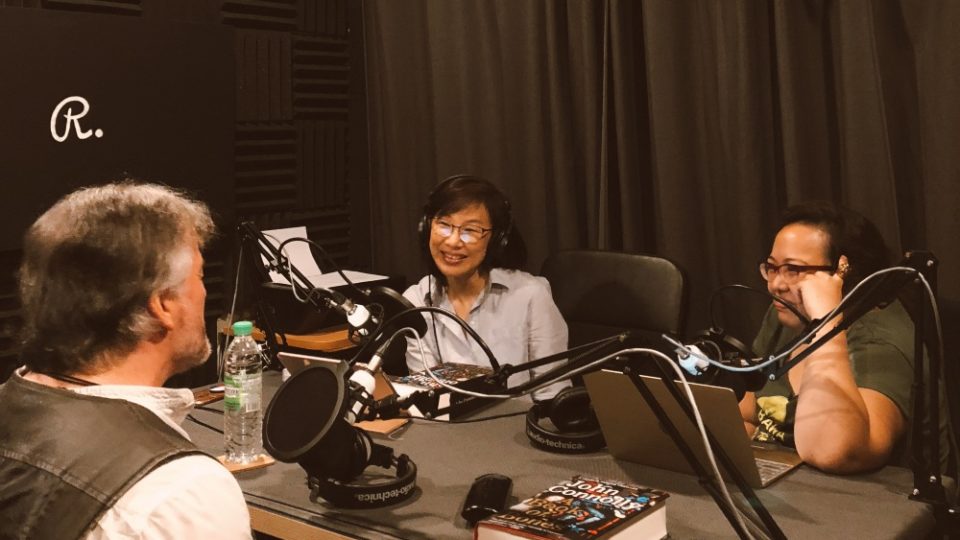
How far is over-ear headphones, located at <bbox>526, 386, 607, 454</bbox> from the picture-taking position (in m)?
1.87

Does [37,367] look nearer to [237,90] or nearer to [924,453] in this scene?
[924,453]

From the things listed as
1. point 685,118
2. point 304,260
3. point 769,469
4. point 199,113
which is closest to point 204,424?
point 769,469

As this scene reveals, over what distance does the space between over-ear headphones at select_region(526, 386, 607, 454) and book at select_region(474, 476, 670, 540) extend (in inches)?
12.1

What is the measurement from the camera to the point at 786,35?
2863 millimetres

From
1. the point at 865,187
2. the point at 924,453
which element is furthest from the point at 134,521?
the point at 865,187

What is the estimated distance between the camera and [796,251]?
6.88ft

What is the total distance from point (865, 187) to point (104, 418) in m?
2.33

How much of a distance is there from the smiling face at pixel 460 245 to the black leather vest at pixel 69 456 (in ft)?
5.59

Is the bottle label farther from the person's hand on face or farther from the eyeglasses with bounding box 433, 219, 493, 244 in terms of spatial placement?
the person's hand on face

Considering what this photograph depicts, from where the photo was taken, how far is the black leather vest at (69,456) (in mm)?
1096

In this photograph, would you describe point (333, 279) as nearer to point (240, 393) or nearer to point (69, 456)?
point (240, 393)

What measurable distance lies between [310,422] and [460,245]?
4.86ft

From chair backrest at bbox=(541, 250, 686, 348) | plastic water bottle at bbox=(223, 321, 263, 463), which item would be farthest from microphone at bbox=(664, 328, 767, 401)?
chair backrest at bbox=(541, 250, 686, 348)

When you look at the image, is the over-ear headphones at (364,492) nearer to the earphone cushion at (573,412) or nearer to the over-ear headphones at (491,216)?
the earphone cushion at (573,412)
